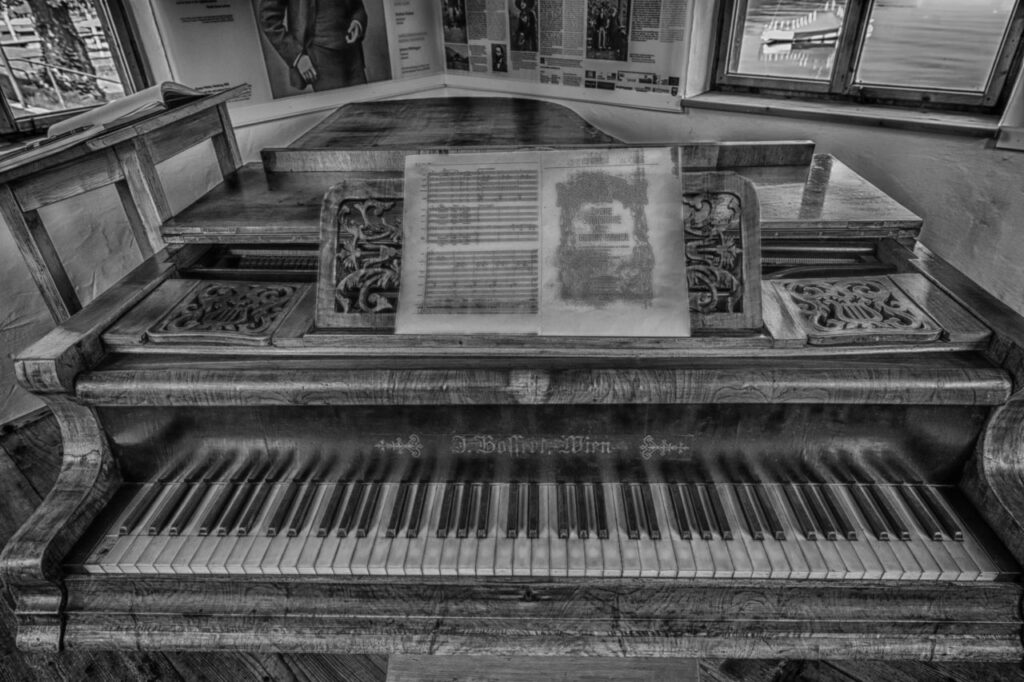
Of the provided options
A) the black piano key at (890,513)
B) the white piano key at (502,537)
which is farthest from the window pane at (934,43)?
the white piano key at (502,537)

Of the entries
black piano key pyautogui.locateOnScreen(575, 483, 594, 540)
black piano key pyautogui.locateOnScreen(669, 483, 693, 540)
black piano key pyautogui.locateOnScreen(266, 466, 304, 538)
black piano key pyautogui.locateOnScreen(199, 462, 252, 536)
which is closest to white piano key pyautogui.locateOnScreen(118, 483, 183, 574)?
black piano key pyautogui.locateOnScreen(199, 462, 252, 536)

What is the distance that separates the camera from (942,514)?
144 centimetres

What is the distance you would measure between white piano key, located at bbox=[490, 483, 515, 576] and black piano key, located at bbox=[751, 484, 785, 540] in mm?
589

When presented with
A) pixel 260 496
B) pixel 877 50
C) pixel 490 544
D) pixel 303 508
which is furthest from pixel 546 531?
pixel 877 50

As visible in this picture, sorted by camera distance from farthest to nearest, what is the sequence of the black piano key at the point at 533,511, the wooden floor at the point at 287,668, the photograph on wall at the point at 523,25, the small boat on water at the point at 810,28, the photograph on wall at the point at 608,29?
1. the photograph on wall at the point at 523,25
2. the photograph on wall at the point at 608,29
3. the small boat on water at the point at 810,28
4. the wooden floor at the point at 287,668
5. the black piano key at the point at 533,511

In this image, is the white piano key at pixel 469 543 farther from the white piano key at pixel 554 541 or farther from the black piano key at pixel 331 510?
the black piano key at pixel 331 510

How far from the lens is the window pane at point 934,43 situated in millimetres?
2867

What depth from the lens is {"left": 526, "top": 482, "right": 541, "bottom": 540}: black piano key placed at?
1.46 m

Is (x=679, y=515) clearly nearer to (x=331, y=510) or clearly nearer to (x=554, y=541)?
(x=554, y=541)

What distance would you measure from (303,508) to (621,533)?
0.76 m

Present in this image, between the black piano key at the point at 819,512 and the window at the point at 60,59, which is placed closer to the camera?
the black piano key at the point at 819,512

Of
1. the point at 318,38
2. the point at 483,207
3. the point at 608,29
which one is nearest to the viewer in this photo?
the point at 483,207

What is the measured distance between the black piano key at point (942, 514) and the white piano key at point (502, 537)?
0.98 metres

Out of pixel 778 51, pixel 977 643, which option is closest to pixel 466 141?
pixel 778 51
